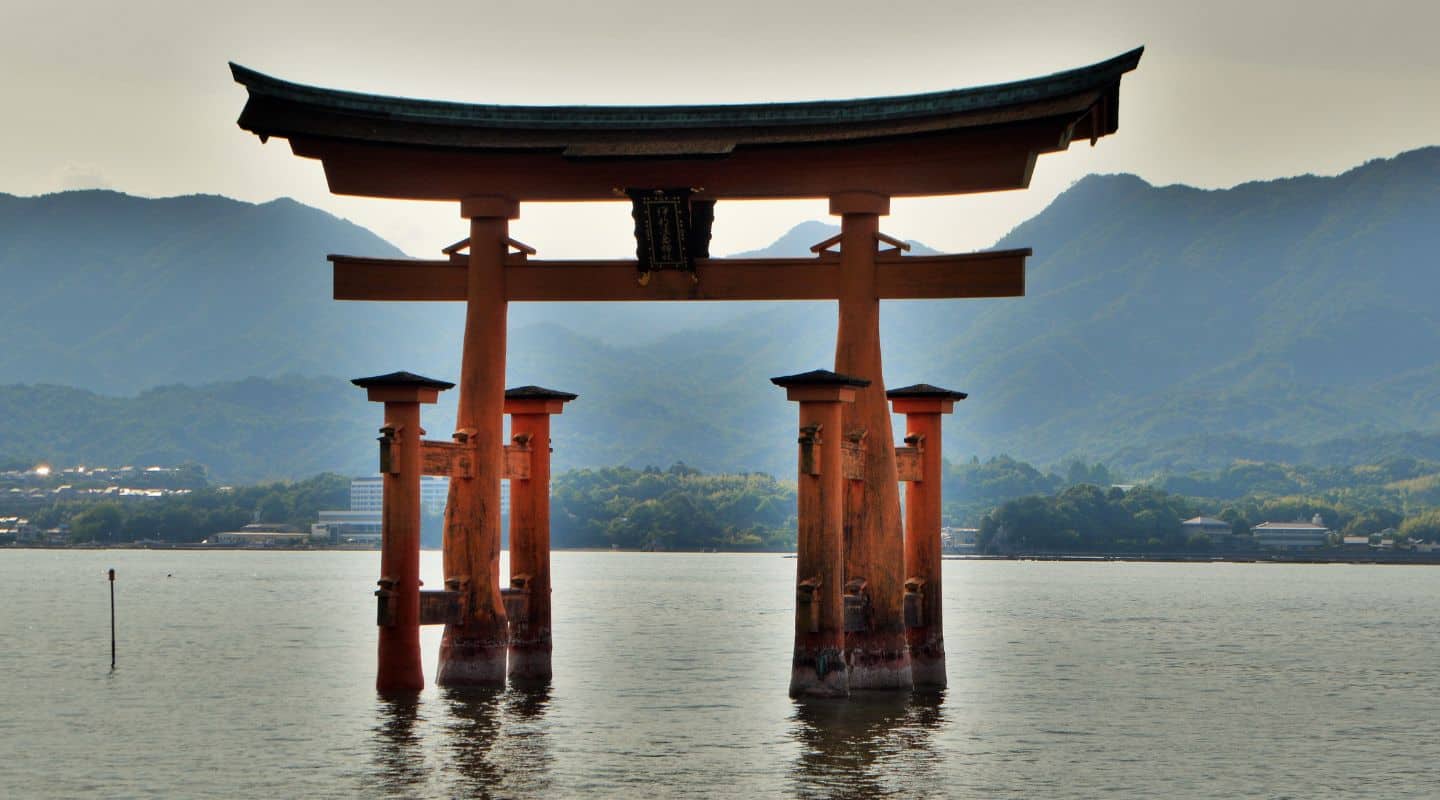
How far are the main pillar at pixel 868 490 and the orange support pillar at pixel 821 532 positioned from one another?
50.8 inches

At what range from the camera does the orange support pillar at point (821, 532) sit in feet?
80.4

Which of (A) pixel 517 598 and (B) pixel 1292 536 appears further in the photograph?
(B) pixel 1292 536

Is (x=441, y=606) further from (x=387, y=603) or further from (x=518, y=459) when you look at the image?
A: (x=518, y=459)

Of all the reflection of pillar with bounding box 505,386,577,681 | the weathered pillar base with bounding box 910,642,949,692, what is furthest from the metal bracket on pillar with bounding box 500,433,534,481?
the weathered pillar base with bounding box 910,642,949,692

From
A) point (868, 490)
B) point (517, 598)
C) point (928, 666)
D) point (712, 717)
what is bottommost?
point (712, 717)

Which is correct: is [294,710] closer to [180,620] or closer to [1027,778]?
[1027,778]

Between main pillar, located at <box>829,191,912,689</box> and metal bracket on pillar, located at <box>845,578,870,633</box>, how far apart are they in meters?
0.02

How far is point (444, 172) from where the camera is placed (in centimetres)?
2706

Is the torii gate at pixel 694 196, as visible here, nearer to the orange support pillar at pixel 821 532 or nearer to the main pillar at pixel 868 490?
the main pillar at pixel 868 490

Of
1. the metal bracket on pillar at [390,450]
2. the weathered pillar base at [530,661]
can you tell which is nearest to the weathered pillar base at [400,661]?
the metal bracket on pillar at [390,450]

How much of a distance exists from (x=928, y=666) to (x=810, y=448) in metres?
5.72

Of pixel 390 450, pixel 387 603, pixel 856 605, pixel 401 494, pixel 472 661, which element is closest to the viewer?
pixel 390 450

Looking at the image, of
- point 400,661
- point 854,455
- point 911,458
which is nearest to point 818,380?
point 854,455

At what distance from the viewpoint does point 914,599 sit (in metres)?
27.7
